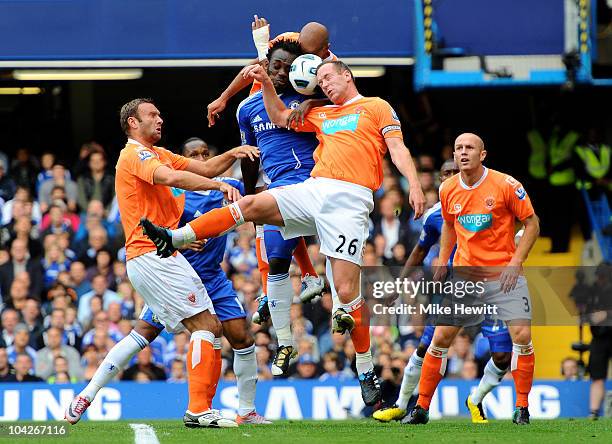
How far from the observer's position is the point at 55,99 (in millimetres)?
20266

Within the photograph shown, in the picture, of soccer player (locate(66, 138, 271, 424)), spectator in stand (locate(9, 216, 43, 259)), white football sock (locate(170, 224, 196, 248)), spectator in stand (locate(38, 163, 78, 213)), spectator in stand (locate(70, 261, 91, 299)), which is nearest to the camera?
white football sock (locate(170, 224, 196, 248))

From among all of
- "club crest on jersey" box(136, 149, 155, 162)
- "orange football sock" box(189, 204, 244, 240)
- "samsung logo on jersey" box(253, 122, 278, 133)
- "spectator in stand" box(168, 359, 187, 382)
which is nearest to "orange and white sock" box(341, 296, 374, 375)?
"orange football sock" box(189, 204, 244, 240)

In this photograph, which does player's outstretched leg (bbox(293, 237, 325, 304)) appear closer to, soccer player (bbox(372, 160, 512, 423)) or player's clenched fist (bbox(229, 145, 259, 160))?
player's clenched fist (bbox(229, 145, 259, 160))

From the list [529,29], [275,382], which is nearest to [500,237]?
[275,382]

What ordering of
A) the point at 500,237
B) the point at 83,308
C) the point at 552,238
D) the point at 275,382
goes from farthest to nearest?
1. the point at 552,238
2. the point at 83,308
3. the point at 275,382
4. the point at 500,237

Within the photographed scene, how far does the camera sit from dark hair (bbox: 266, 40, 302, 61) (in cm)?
1140

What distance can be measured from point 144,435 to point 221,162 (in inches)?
93.5

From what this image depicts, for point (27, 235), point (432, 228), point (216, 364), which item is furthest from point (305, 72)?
point (27, 235)

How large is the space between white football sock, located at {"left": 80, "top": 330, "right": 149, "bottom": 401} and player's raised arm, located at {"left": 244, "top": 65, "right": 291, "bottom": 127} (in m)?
2.41

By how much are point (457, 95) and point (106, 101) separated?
17.6ft

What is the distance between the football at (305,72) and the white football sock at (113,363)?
272 centimetres

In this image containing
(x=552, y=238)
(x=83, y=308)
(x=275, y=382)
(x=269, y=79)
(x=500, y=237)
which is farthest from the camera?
(x=552, y=238)

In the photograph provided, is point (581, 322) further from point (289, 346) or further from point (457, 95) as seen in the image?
point (289, 346)

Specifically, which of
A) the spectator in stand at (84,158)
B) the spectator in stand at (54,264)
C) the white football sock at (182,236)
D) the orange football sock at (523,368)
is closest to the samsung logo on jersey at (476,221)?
the orange football sock at (523,368)
